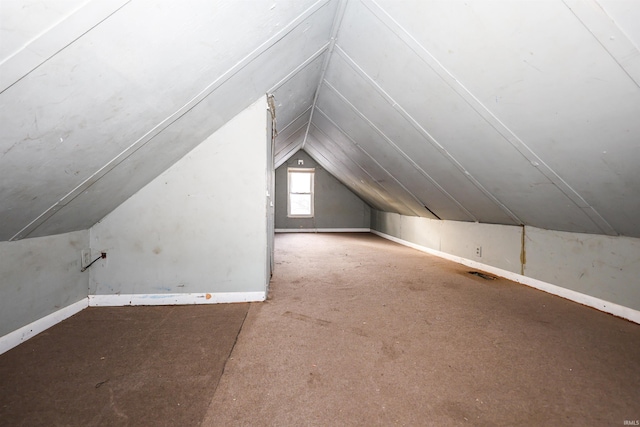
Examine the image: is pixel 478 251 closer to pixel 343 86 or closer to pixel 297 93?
pixel 343 86

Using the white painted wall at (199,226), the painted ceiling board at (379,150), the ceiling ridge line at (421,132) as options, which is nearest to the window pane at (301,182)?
the painted ceiling board at (379,150)

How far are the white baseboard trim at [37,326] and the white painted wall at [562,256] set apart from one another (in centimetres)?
463

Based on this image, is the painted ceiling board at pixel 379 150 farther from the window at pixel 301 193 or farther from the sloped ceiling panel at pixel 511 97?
the window at pixel 301 193

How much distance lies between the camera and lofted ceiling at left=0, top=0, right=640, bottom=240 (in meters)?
1.11

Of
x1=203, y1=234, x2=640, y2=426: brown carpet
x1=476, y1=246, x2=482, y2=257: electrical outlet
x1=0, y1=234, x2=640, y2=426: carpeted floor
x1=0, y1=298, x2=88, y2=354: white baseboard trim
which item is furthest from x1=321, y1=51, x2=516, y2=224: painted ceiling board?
x1=0, y1=298, x2=88, y2=354: white baseboard trim

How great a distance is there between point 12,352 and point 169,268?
1.09 m

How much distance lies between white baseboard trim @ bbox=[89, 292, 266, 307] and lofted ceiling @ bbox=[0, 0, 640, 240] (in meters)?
0.74

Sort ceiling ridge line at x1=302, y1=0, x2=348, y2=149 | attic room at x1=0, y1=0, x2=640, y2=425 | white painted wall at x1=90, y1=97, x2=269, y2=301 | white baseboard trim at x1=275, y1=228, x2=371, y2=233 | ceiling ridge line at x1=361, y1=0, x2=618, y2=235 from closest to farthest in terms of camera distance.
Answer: attic room at x1=0, y1=0, x2=640, y2=425
ceiling ridge line at x1=361, y1=0, x2=618, y2=235
ceiling ridge line at x1=302, y1=0, x2=348, y2=149
white painted wall at x1=90, y1=97, x2=269, y2=301
white baseboard trim at x1=275, y1=228, x2=371, y2=233

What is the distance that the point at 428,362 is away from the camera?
1.71 m

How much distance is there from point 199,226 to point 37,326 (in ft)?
4.29

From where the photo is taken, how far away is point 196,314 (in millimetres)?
2432

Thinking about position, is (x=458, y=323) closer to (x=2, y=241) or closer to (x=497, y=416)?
(x=497, y=416)

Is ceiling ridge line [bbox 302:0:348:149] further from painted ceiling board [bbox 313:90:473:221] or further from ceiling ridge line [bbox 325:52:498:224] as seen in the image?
painted ceiling board [bbox 313:90:473:221]

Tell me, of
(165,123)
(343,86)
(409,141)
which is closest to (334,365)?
(165,123)
